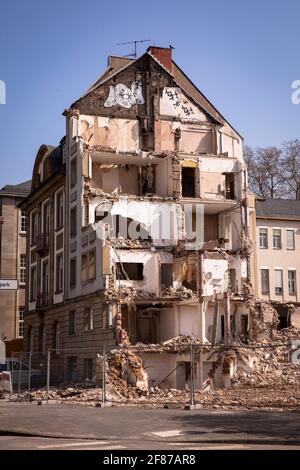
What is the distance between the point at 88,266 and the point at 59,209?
→ 7.68 meters

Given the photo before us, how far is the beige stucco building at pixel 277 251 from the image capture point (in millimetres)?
57000

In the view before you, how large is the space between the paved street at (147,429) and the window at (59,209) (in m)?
24.3

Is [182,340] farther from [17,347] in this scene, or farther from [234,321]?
[17,347]

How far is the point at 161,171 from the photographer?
146 feet

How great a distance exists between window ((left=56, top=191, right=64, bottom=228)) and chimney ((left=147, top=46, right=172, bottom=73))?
1152 centimetres

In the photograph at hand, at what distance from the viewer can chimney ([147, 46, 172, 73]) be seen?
156 ft

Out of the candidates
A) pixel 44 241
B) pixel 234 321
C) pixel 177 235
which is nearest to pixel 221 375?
pixel 234 321

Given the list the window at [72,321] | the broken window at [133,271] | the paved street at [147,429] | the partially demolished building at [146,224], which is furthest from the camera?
the window at [72,321]

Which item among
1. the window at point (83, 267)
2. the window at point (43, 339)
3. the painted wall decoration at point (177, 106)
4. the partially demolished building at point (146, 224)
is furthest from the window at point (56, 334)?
the painted wall decoration at point (177, 106)

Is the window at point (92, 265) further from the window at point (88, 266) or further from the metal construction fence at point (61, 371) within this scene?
the metal construction fence at point (61, 371)

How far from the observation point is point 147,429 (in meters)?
17.4

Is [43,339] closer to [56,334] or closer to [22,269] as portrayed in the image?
[56,334]

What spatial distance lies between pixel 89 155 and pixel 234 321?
13446mm

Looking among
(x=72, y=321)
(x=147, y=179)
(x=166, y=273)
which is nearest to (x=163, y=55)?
(x=147, y=179)
